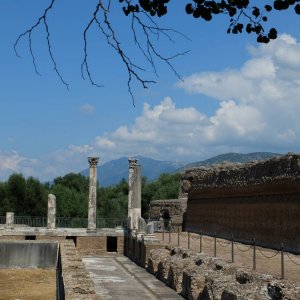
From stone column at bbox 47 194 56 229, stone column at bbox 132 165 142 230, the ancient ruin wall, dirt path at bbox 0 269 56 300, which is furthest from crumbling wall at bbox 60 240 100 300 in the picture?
stone column at bbox 47 194 56 229

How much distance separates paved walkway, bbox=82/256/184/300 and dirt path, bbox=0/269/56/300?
1.61 m

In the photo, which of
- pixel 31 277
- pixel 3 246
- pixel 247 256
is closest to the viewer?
pixel 247 256

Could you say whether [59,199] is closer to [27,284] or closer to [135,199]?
[135,199]

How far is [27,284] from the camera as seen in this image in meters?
21.3

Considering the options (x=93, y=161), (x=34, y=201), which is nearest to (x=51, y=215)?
(x=93, y=161)

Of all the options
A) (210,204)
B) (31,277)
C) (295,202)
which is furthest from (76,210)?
(295,202)

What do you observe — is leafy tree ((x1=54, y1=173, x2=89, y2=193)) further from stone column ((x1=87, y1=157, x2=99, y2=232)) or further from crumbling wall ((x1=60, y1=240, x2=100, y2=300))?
crumbling wall ((x1=60, y1=240, x2=100, y2=300))

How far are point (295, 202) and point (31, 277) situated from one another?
10.6 metres

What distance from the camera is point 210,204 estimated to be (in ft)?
105

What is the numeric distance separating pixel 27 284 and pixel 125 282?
13.1 feet

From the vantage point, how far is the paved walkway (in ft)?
55.2

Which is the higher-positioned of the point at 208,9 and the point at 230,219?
the point at 208,9

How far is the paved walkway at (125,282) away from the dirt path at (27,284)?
1.61 meters

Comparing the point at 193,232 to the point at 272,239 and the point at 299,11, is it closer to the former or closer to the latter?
the point at 272,239
